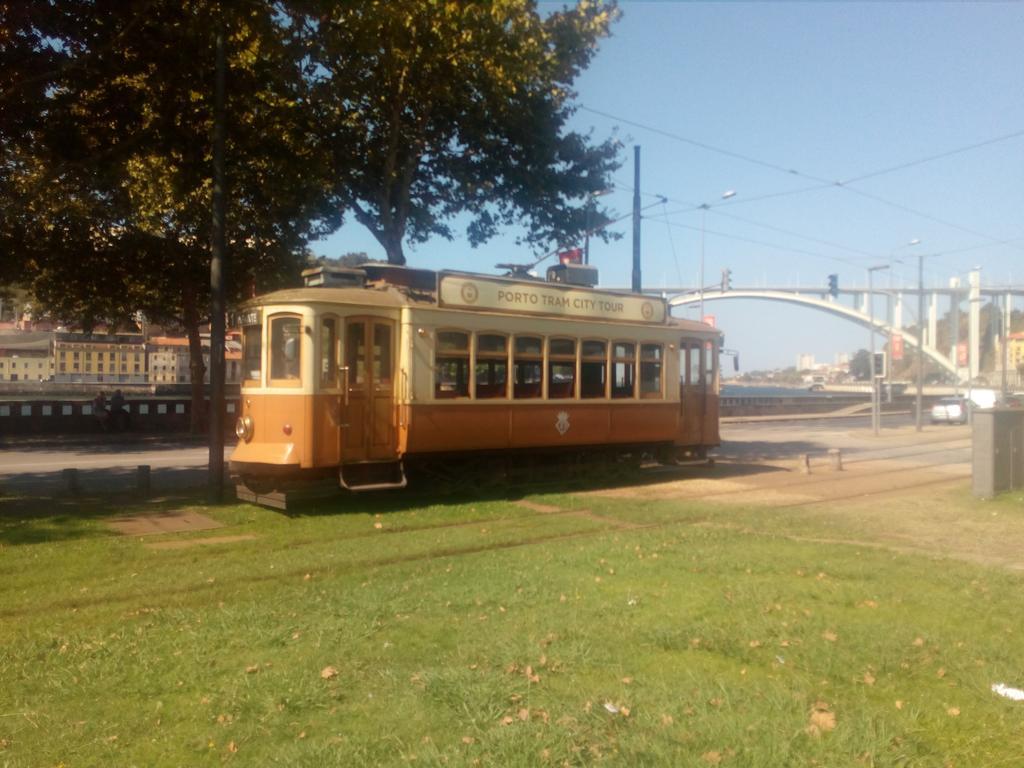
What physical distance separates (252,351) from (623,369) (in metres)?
6.91

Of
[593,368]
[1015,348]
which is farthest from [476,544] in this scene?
[1015,348]

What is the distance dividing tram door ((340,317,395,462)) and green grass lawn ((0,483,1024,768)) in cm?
311

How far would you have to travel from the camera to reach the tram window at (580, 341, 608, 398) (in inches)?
633

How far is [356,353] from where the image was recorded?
43.2ft

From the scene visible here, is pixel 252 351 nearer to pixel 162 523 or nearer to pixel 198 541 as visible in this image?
pixel 162 523

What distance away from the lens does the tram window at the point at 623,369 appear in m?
16.6

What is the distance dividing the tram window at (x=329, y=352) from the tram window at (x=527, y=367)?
3315 millimetres

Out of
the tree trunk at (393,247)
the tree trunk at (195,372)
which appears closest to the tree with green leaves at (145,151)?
the tree trunk at (195,372)

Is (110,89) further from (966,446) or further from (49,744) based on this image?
(966,446)

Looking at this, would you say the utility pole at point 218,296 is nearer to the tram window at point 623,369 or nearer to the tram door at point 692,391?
the tram window at point 623,369

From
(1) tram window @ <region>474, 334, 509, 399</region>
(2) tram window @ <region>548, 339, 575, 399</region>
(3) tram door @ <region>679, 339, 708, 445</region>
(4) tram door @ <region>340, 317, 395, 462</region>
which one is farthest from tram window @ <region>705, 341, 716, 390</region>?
(4) tram door @ <region>340, 317, 395, 462</region>

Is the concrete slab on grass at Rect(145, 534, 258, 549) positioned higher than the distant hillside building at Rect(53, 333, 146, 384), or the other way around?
the distant hillside building at Rect(53, 333, 146, 384)

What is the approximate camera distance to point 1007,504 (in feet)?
45.3

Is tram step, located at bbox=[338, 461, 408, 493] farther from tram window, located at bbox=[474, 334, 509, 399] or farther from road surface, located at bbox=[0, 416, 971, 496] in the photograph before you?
road surface, located at bbox=[0, 416, 971, 496]
